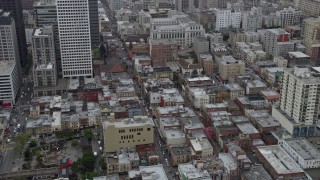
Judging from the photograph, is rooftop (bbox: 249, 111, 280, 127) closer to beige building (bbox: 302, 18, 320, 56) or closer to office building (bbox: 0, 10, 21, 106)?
beige building (bbox: 302, 18, 320, 56)

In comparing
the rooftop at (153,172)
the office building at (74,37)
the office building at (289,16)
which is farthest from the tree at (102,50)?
the office building at (289,16)

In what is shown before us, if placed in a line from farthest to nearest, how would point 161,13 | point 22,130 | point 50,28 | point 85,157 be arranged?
point 161,13 → point 50,28 → point 22,130 → point 85,157

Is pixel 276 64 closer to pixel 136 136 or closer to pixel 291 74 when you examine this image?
pixel 291 74

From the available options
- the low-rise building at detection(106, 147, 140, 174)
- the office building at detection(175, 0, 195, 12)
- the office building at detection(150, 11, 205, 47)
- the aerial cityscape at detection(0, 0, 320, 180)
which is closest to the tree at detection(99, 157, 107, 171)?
the aerial cityscape at detection(0, 0, 320, 180)

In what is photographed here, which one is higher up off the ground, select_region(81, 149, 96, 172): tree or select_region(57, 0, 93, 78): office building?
select_region(57, 0, 93, 78): office building

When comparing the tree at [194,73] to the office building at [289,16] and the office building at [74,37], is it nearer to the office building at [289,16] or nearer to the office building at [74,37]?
the office building at [74,37]

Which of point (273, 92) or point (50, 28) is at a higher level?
point (50, 28)

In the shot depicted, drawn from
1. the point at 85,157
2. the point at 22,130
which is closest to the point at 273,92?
the point at 85,157
